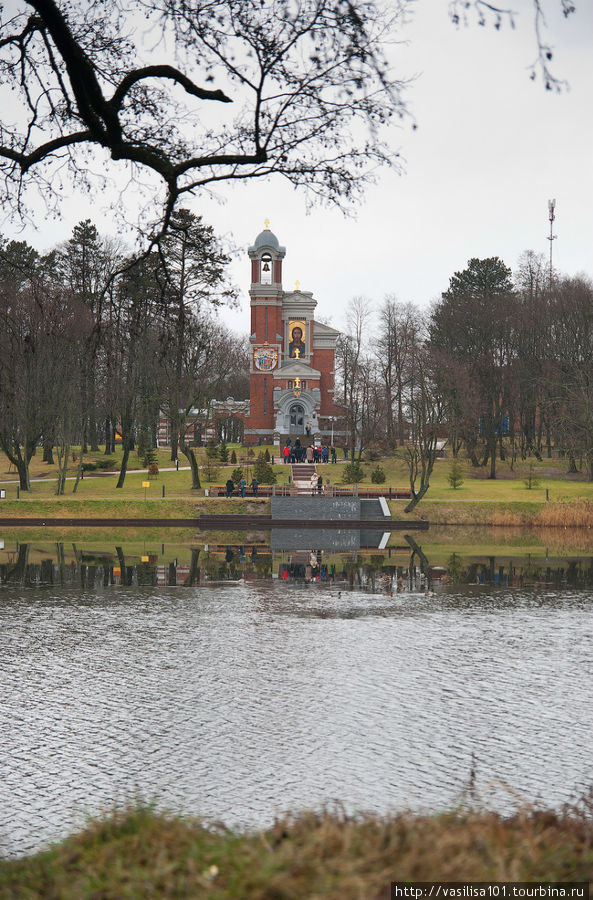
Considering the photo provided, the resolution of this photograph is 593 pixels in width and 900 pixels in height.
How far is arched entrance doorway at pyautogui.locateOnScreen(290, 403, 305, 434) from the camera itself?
82.2 meters

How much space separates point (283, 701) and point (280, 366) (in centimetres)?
7034

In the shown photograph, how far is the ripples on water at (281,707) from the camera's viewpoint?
1050 centimetres

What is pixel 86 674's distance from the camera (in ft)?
53.1

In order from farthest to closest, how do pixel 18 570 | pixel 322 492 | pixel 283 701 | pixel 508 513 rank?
pixel 322 492 < pixel 508 513 < pixel 18 570 < pixel 283 701

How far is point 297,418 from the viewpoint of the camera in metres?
82.4

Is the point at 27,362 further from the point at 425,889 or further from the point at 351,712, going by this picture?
the point at 425,889

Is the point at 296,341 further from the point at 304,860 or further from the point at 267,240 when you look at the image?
the point at 304,860

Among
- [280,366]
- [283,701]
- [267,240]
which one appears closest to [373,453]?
[280,366]

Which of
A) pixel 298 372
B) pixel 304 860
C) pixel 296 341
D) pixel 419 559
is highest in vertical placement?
pixel 296 341

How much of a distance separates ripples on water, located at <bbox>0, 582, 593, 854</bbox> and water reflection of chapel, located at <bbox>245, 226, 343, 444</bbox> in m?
58.3

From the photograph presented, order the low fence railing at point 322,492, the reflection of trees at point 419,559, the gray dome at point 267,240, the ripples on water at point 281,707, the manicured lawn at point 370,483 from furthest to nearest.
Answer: the gray dome at point 267,240 < the low fence railing at point 322,492 < the manicured lawn at point 370,483 < the reflection of trees at point 419,559 < the ripples on water at point 281,707

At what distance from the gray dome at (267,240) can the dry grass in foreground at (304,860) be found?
78727mm

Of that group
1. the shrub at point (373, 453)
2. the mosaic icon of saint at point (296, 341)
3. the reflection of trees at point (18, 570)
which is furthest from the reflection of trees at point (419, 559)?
the mosaic icon of saint at point (296, 341)

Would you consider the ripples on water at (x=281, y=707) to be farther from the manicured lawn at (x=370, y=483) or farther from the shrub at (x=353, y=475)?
the shrub at (x=353, y=475)
